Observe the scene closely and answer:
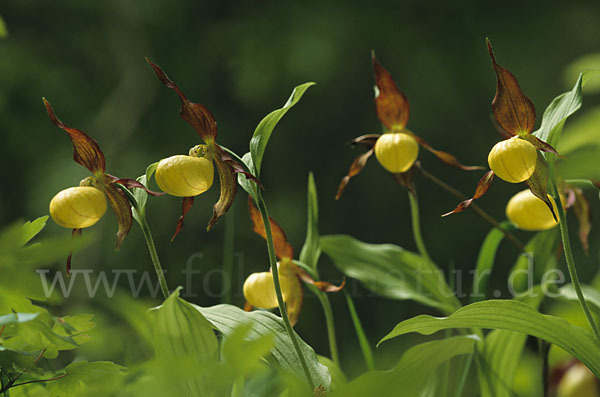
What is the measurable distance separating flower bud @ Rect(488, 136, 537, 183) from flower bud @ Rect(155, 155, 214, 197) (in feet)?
0.86

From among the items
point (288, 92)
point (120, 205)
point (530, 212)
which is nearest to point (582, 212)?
point (530, 212)

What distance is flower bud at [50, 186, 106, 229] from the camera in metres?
0.52

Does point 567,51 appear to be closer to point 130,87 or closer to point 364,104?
point 364,104

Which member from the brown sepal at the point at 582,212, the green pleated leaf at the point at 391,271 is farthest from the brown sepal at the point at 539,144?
the green pleated leaf at the point at 391,271

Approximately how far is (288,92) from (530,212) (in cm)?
209

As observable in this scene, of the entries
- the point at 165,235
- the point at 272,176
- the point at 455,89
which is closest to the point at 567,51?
the point at 455,89

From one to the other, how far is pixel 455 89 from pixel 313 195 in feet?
7.29

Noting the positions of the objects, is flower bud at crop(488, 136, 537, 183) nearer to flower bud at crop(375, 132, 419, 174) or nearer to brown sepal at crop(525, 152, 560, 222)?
brown sepal at crop(525, 152, 560, 222)

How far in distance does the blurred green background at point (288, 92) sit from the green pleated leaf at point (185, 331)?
197 centimetres

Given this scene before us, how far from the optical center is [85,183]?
0.56m

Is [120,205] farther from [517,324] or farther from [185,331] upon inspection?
[517,324]

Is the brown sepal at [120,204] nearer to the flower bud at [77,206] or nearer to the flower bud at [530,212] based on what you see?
the flower bud at [77,206]

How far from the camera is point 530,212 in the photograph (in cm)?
68

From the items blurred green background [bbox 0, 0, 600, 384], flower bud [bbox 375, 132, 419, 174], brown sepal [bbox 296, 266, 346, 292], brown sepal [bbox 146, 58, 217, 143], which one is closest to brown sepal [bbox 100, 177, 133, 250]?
brown sepal [bbox 146, 58, 217, 143]
